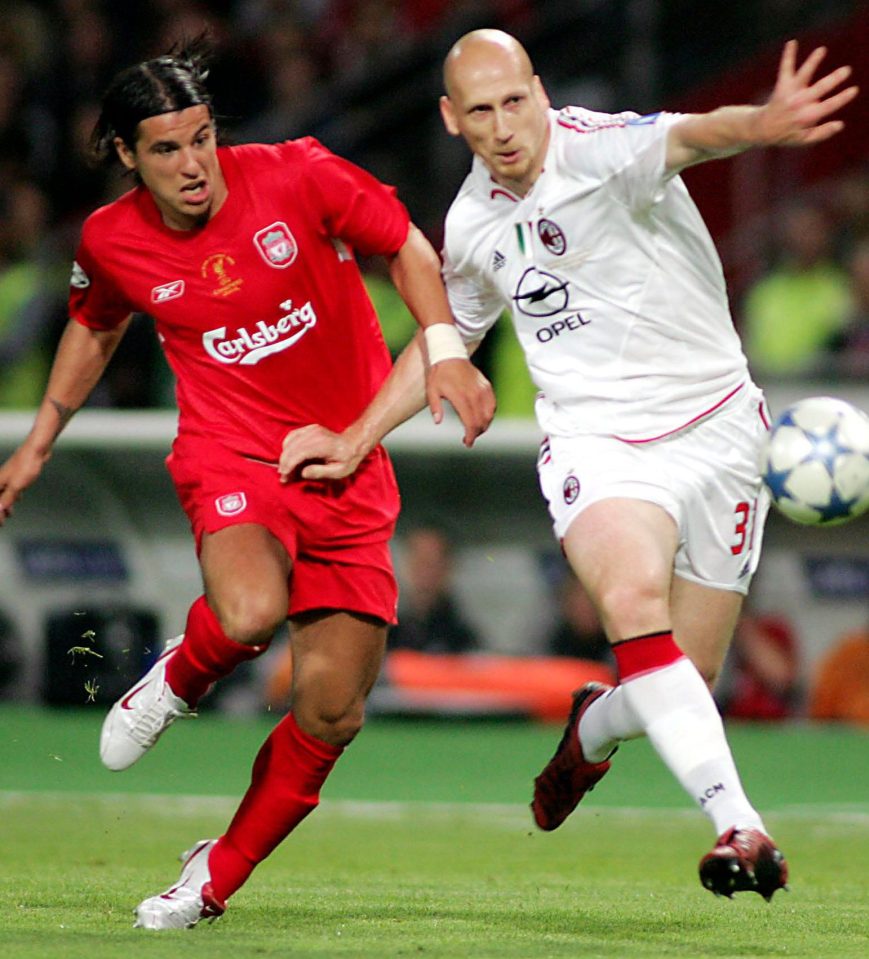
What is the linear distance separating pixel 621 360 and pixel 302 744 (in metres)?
1.50

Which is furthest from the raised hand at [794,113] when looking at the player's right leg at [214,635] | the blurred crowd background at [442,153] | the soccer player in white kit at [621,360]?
the blurred crowd background at [442,153]

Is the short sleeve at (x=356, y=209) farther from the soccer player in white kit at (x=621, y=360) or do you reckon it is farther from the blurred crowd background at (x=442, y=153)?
the blurred crowd background at (x=442, y=153)

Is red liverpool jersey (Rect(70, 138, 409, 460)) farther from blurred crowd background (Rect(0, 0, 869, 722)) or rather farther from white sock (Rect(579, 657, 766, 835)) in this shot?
blurred crowd background (Rect(0, 0, 869, 722))

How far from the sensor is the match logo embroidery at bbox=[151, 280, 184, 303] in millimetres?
5855

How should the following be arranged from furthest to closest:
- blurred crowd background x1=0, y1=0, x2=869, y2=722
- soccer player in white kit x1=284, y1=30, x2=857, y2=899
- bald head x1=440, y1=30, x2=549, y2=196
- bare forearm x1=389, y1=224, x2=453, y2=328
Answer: blurred crowd background x1=0, y1=0, x2=869, y2=722 → bare forearm x1=389, y1=224, x2=453, y2=328 → bald head x1=440, y1=30, x2=549, y2=196 → soccer player in white kit x1=284, y1=30, x2=857, y2=899

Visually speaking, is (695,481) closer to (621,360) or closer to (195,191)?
(621,360)

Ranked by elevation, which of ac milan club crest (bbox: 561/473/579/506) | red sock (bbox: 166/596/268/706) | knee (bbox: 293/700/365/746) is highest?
ac milan club crest (bbox: 561/473/579/506)

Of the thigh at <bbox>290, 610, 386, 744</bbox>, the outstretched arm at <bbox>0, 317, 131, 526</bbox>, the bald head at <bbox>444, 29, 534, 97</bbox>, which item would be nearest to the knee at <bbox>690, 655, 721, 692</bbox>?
the thigh at <bbox>290, 610, 386, 744</bbox>

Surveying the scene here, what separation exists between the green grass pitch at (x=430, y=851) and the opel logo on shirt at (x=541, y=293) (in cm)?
180

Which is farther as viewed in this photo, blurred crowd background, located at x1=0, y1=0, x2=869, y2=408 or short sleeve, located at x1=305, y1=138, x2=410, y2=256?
blurred crowd background, located at x1=0, y1=0, x2=869, y2=408

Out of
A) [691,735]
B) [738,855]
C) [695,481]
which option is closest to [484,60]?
[695,481]

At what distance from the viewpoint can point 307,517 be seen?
5918 millimetres

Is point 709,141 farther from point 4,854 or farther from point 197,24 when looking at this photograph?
point 197,24

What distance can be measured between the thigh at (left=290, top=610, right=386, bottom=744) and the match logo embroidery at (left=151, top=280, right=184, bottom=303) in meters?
1.05
